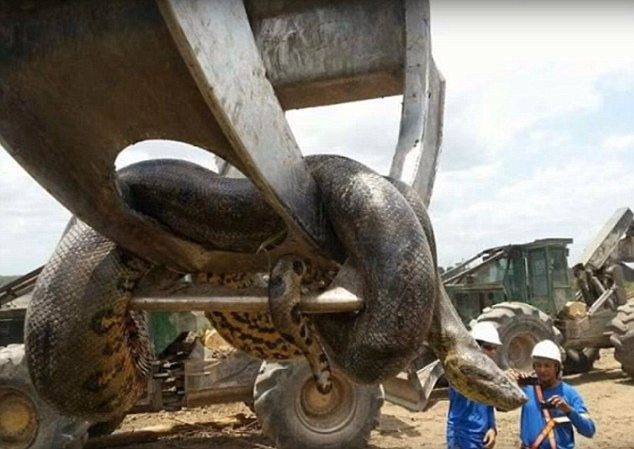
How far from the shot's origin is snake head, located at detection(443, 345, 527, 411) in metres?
2.20

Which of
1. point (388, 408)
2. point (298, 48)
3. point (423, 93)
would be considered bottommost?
point (388, 408)

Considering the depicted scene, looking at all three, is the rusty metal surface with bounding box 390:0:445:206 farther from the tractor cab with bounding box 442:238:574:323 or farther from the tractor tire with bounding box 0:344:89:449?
the tractor cab with bounding box 442:238:574:323

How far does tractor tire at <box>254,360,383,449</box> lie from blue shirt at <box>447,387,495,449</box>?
103 inches

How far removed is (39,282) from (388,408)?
11.0m

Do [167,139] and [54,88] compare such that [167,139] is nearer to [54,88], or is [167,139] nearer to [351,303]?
[54,88]

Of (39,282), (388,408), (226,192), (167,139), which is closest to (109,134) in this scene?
(167,139)

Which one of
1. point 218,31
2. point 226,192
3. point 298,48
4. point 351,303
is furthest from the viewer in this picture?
point 298,48

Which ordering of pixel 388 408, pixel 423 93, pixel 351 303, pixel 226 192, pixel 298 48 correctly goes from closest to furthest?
pixel 351 303, pixel 226 192, pixel 423 93, pixel 298 48, pixel 388 408

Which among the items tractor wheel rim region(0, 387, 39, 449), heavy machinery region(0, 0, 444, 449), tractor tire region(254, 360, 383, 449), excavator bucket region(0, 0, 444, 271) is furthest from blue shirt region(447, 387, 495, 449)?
tractor wheel rim region(0, 387, 39, 449)

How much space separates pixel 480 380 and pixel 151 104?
116 cm

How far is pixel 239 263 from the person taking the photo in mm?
2045

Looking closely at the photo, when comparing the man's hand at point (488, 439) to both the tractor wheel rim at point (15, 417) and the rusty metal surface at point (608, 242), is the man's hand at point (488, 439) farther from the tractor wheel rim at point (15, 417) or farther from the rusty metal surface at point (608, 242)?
the rusty metal surface at point (608, 242)

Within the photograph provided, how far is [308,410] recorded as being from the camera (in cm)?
886

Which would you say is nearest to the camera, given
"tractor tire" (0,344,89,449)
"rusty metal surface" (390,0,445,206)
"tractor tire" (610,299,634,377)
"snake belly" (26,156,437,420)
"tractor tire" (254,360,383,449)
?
"snake belly" (26,156,437,420)
